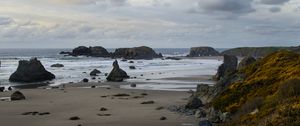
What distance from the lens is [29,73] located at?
74812 millimetres

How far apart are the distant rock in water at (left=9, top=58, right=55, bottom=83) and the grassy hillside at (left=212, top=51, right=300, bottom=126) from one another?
160ft

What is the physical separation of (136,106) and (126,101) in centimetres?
391

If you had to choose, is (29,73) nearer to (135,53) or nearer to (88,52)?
(135,53)

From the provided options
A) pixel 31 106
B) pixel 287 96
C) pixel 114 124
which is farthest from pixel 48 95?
pixel 287 96

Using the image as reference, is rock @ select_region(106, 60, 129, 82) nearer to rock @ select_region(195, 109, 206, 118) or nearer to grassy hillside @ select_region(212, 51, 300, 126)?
rock @ select_region(195, 109, 206, 118)

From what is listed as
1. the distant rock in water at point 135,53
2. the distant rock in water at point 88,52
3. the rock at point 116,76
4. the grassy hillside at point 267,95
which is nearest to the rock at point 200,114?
the grassy hillside at point 267,95

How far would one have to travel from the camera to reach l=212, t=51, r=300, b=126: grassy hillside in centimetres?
1479

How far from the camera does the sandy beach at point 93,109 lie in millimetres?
28997

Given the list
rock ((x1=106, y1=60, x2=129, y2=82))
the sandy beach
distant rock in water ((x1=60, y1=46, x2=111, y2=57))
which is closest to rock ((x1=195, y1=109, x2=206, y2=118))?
the sandy beach

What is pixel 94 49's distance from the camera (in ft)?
609

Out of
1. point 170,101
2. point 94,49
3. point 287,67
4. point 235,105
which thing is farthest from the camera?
point 94,49

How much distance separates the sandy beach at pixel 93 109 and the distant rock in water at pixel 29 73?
24.3 meters

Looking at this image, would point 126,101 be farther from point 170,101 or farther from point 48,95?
point 48,95

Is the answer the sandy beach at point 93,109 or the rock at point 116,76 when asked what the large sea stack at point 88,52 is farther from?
the sandy beach at point 93,109
